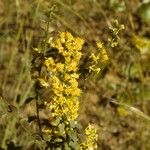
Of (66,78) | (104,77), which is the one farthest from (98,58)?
(104,77)

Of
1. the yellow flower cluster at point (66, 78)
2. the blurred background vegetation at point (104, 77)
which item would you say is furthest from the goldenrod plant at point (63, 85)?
the blurred background vegetation at point (104, 77)

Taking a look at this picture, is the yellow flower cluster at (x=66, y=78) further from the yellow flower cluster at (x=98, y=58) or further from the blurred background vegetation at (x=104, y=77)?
the blurred background vegetation at (x=104, y=77)

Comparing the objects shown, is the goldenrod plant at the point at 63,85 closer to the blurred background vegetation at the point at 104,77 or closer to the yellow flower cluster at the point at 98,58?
the yellow flower cluster at the point at 98,58

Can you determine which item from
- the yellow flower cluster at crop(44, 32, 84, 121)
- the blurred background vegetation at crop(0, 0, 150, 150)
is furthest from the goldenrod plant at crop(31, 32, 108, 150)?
the blurred background vegetation at crop(0, 0, 150, 150)

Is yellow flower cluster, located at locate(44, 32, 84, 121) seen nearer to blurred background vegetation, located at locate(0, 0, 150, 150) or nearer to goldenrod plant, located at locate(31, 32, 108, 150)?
goldenrod plant, located at locate(31, 32, 108, 150)

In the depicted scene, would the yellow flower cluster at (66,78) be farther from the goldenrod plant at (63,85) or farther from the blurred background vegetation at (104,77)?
the blurred background vegetation at (104,77)

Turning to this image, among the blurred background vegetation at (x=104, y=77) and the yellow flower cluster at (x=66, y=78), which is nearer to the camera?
the yellow flower cluster at (x=66, y=78)

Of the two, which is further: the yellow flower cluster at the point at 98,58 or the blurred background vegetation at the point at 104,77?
the blurred background vegetation at the point at 104,77

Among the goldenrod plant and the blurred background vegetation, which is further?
the blurred background vegetation
